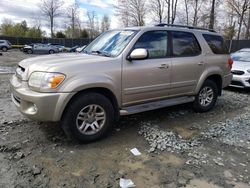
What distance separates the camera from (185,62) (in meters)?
5.30

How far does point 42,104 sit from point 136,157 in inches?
60.6

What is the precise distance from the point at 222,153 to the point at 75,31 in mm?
62040

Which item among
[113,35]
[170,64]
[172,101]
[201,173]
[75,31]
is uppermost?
[75,31]

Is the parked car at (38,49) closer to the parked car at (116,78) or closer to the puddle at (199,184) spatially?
the parked car at (116,78)

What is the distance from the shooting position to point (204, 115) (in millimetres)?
5918

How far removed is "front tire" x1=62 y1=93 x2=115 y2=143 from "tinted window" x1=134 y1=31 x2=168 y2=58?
1.20 meters

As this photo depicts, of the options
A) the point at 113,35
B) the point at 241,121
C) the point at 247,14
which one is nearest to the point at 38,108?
the point at 113,35

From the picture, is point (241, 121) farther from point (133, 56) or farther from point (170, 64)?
point (133, 56)

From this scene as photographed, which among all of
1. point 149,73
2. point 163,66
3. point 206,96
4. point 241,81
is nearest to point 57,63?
point 149,73

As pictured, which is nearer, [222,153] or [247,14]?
[222,153]

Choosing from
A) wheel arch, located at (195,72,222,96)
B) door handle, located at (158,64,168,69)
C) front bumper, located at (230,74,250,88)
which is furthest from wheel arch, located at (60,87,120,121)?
front bumper, located at (230,74,250,88)

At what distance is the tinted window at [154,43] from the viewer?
469 cm

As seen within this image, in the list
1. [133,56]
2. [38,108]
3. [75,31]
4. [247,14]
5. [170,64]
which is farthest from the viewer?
[75,31]

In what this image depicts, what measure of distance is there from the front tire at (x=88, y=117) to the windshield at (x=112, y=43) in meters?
0.88
